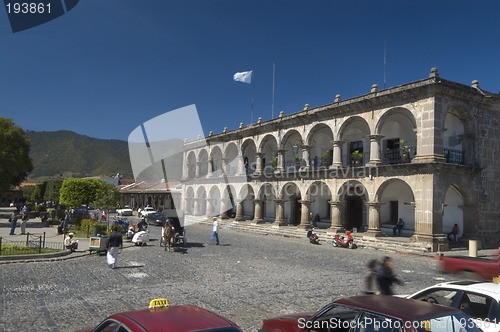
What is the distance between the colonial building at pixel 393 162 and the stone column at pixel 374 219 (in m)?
0.06

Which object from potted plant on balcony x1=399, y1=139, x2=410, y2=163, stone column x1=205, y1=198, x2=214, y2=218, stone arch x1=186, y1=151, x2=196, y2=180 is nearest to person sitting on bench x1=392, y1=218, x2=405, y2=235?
potted plant on balcony x1=399, y1=139, x2=410, y2=163

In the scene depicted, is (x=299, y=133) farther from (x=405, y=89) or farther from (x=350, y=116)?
(x=405, y=89)

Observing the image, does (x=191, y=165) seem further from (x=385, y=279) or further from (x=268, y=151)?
(x=385, y=279)

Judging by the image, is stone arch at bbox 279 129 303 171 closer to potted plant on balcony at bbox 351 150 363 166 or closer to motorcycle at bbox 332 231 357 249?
potted plant on balcony at bbox 351 150 363 166

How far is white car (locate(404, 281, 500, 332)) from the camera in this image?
5.68 metres

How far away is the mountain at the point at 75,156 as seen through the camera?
4845 inches

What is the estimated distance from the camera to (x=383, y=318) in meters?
4.27

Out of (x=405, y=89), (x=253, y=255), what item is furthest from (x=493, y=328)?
(x=405, y=89)

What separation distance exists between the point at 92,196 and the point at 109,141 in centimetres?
13886

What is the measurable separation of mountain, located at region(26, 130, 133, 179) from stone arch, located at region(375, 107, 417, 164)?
10004 cm

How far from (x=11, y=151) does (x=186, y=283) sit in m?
28.1

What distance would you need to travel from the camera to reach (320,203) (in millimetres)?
30453

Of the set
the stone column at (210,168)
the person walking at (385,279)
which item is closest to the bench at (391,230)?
the person walking at (385,279)

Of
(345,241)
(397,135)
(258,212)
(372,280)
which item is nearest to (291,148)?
(258,212)
